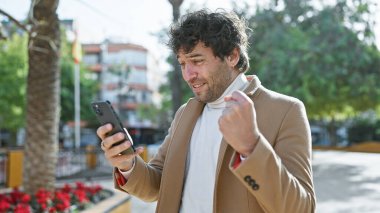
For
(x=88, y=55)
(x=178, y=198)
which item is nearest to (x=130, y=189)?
(x=178, y=198)

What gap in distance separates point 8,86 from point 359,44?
Result: 68.2 ft

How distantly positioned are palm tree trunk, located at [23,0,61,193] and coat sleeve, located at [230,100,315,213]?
5550mm

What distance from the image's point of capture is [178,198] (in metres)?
1.91

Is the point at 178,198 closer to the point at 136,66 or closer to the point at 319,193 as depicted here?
the point at 319,193

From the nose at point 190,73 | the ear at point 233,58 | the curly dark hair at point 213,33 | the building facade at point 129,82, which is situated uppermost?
the curly dark hair at point 213,33

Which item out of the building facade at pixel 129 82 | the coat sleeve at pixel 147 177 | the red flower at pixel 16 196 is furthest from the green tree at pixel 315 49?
the building facade at pixel 129 82

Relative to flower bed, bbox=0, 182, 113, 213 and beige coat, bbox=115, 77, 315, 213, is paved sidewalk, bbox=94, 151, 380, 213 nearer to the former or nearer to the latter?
flower bed, bbox=0, 182, 113, 213

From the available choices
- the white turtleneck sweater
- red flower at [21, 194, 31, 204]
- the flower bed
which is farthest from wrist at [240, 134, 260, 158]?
red flower at [21, 194, 31, 204]

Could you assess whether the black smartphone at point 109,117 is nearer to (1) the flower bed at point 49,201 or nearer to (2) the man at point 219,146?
(2) the man at point 219,146

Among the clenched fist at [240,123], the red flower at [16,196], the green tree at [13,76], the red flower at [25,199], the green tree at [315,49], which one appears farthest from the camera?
the green tree at [13,76]

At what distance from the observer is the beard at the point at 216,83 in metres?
1.86

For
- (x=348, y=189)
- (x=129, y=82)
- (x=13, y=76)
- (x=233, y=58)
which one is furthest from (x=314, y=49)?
(x=129, y=82)

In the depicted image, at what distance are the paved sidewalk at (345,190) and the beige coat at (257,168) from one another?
7029 millimetres

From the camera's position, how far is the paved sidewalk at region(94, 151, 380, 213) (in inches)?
358
